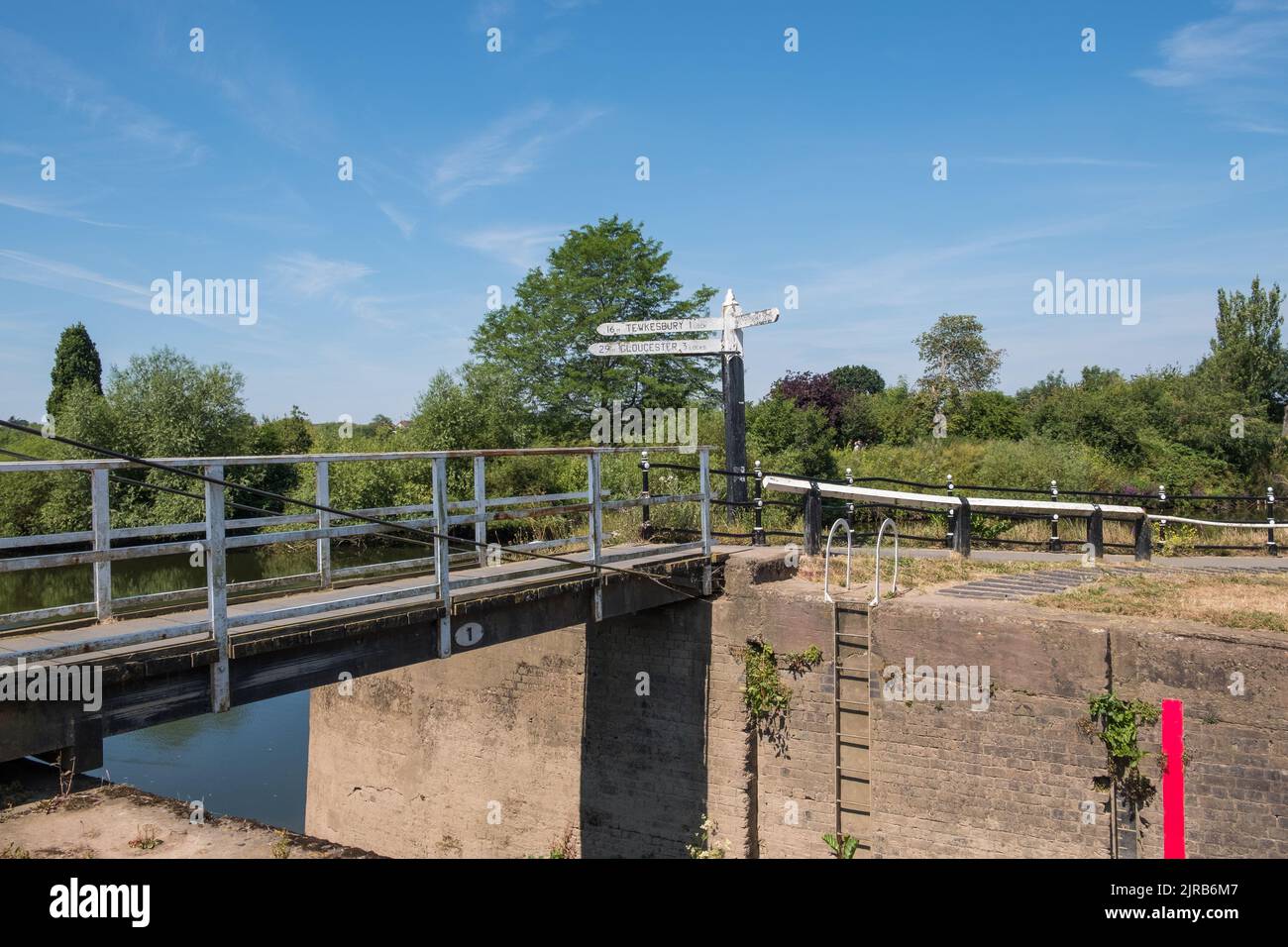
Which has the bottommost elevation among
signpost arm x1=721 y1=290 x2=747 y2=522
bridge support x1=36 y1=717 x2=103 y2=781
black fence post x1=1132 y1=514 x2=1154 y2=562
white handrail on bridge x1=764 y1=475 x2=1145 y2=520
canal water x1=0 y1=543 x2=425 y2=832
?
canal water x1=0 y1=543 x2=425 y2=832

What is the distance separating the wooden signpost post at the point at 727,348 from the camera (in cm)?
1273

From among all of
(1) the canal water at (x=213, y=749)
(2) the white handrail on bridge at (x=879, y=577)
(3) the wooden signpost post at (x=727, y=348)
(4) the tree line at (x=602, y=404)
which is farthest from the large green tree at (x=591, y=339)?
(2) the white handrail on bridge at (x=879, y=577)

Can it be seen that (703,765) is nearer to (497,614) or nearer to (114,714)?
(497,614)

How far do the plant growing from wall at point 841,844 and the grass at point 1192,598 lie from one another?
3.07 metres

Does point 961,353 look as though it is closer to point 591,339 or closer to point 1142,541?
point 591,339

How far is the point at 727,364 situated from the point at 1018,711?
632 cm

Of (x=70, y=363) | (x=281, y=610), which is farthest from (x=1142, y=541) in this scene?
(x=70, y=363)

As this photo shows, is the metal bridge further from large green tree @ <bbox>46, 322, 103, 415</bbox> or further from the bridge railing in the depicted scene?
large green tree @ <bbox>46, 322, 103, 415</bbox>

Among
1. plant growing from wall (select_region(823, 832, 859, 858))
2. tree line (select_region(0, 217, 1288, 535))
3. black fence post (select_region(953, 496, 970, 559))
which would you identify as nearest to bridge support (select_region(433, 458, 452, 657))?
plant growing from wall (select_region(823, 832, 859, 858))

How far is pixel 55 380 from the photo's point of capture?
4288 centimetres

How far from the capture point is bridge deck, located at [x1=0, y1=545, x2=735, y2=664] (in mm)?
4906

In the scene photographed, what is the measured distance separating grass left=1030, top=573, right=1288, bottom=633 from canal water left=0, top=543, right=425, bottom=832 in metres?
11.9

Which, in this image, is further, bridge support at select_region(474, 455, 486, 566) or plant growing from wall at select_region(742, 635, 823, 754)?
plant growing from wall at select_region(742, 635, 823, 754)
